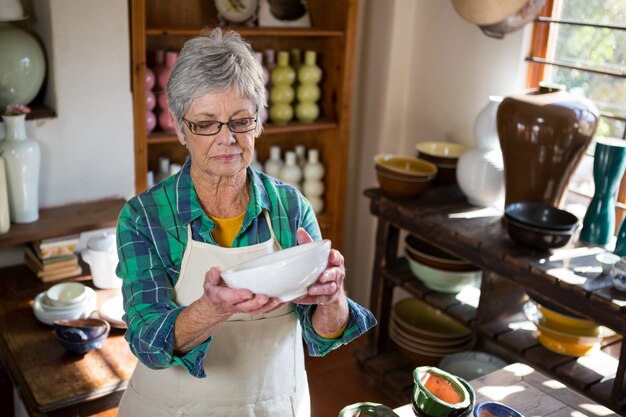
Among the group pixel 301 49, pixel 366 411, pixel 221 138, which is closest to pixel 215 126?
pixel 221 138

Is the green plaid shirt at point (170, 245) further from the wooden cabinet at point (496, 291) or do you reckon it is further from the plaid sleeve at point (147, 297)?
the wooden cabinet at point (496, 291)

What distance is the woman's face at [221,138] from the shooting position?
1555 millimetres

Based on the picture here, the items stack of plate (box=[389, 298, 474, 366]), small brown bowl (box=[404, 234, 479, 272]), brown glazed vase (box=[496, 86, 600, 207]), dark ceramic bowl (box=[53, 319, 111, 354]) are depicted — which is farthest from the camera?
stack of plate (box=[389, 298, 474, 366])

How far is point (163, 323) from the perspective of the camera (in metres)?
1.48

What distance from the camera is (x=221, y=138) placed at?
1568mm

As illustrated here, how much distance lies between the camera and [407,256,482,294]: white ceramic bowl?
9.43 feet

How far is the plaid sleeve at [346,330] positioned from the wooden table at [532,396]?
20 centimetres

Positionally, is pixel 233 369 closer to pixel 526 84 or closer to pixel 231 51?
pixel 231 51

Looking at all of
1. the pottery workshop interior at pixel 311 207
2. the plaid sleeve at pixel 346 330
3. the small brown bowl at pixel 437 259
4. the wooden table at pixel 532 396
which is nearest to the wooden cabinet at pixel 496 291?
the pottery workshop interior at pixel 311 207

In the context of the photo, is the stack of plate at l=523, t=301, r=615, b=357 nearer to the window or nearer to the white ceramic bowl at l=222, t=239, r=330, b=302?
the window

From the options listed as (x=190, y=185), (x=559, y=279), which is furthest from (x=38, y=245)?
(x=559, y=279)

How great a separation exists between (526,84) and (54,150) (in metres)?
1.96

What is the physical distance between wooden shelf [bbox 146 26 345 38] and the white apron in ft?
4.85

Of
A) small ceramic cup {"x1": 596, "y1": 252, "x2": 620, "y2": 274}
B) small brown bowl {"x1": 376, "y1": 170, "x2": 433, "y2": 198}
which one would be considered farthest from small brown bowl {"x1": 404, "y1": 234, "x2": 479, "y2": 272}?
small ceramic cup {"x1": 596, "y1": 252, "x2": 620, "y2": 274}
